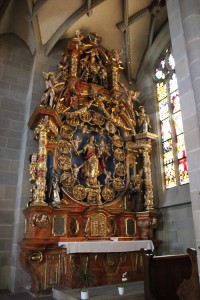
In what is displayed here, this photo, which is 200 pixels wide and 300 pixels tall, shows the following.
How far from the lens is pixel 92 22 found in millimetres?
10844

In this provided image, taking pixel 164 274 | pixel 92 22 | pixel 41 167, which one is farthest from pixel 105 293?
pixel 92 22

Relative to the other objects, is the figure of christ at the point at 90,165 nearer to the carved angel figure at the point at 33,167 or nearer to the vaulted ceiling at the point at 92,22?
the carved angel figure at the point at 33,167

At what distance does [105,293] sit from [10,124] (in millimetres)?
5909

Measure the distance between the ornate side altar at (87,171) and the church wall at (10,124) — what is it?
945mm

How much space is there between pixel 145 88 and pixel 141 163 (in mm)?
3267

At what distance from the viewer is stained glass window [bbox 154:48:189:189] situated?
29.1 feet

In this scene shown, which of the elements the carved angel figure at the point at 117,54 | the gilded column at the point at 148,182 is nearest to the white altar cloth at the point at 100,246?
the gilded column at the point at 148,182

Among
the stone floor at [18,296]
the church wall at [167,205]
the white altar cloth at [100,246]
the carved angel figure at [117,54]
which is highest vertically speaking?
the carved angel figure at [117,54]

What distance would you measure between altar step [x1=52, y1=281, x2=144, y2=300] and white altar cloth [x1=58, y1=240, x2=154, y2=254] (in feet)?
2.61

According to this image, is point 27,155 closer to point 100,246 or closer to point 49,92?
point 49,92

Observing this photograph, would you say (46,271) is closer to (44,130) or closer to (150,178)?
(44,130)

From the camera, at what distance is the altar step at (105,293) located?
17.0 ft

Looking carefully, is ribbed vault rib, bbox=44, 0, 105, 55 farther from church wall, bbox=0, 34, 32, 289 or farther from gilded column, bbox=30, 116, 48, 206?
gilded column, bbox=30, 116, 48, 206

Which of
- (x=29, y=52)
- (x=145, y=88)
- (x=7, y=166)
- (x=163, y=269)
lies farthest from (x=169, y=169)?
(x=29, y=52)
